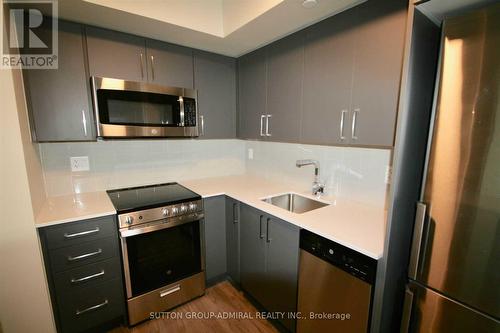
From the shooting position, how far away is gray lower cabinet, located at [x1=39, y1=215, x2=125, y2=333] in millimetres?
1387

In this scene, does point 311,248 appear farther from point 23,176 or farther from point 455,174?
point 23,176

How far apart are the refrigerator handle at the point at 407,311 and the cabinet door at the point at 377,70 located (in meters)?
0.73

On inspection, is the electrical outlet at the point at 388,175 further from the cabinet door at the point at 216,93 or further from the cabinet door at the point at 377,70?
the cabinet door at the point at 216,93

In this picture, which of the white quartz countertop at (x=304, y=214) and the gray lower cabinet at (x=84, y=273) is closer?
the white quartz countertop at (x=304, y=214)

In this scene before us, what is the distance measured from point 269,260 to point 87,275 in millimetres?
1239

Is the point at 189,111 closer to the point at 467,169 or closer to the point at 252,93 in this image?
the point at 252,93

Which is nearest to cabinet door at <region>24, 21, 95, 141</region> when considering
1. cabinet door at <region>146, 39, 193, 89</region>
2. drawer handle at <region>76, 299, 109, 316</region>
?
cabinet door at <region>146, 39, 193, 89</region>

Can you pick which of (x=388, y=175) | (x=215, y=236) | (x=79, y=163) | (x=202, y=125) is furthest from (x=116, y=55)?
(x=388, y=175)

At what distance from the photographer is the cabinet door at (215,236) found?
1970mm

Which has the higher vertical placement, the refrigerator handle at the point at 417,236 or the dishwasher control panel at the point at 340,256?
the refrigerator handle at the point at 417,236

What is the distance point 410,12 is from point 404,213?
Result: 843mm

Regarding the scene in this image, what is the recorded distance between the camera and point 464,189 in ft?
2.83

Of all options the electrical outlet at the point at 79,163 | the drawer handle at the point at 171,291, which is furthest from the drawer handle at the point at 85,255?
the electrical outlet at the point at 79,163

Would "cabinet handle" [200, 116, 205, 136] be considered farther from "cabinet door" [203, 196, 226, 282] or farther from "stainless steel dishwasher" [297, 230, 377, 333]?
"stainless steel dishwasher" [297, 230, 377, 333]
